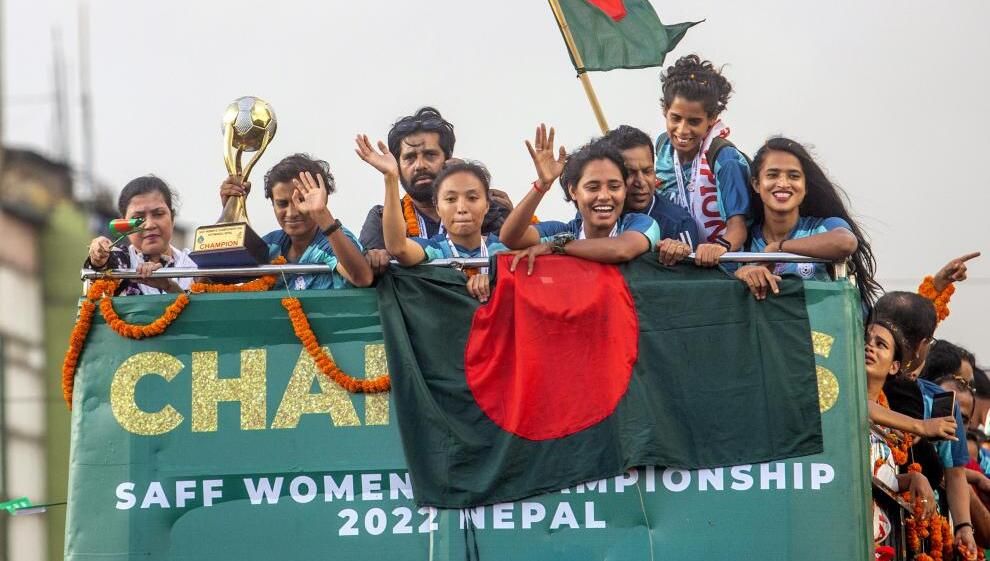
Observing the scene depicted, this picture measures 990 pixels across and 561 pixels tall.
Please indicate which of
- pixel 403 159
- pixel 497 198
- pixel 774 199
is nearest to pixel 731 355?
pixel 774 199

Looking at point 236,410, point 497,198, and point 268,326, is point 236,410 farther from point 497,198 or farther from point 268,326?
point 497,198

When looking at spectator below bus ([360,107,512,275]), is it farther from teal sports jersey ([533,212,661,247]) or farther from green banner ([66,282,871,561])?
green banner ([66,282,871,561])

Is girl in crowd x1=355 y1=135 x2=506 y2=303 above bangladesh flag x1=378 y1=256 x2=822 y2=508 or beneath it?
above

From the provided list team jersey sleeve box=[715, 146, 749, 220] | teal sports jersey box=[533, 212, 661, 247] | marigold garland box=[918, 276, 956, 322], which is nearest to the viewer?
teal sports jersey box=[533, 212, 661, 247]

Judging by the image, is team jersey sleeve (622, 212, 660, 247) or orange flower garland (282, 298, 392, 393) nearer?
orange flower garland (282, 298, 392, 393)

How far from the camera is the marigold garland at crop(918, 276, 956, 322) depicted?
8.23 metres

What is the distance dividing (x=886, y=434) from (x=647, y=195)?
4.98ft

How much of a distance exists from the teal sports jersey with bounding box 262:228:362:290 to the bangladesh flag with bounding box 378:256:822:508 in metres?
0.25

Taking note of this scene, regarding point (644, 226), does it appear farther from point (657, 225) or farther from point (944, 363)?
point (944, 363)

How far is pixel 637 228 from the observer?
6.70m

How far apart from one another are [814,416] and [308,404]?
6.49 ft

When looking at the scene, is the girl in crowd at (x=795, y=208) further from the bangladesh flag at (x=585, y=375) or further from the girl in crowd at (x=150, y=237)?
the girl in crowd at (x=150, y=237)

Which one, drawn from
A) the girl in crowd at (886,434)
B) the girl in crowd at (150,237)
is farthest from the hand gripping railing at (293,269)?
the girl in crowd at (886,434)

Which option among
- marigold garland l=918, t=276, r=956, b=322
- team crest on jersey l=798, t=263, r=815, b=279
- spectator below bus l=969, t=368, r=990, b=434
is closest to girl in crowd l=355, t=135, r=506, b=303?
team crest on jersey l=798, t=263, r=815, b=279
